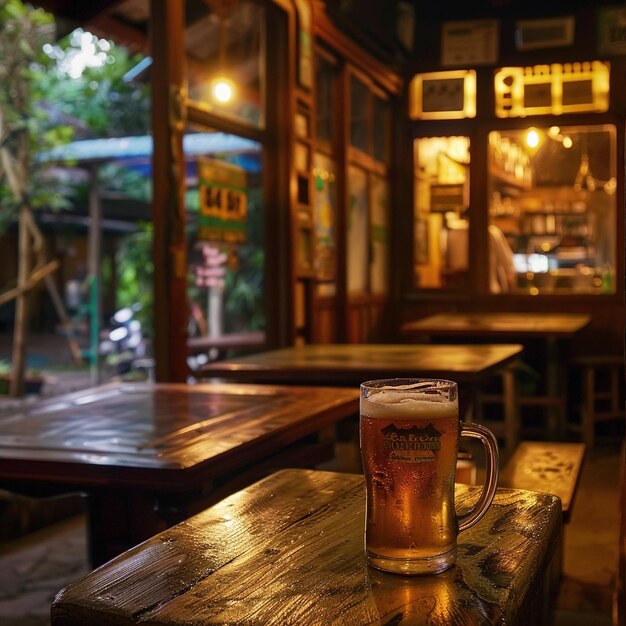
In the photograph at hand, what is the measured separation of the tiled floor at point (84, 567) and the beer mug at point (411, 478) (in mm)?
2178

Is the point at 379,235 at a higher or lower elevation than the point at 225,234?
higher

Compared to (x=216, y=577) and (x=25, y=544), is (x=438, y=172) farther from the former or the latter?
(x=216, y=577)

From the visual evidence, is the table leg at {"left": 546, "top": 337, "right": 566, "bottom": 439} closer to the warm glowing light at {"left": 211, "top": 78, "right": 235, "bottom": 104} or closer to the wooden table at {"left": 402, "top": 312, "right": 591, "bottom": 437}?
the wooden table at {"left": 402, "top": 312, "right": 591, "bottom": 437}

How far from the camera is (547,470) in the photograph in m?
3.17

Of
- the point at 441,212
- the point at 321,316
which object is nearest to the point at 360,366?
the point at 321,316

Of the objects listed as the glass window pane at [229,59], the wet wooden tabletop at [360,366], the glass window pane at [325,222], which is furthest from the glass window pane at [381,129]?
the wet wooden tabletop at [360,366]

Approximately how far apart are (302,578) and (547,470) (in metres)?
2.29

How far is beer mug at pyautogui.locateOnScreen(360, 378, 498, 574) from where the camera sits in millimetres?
1058

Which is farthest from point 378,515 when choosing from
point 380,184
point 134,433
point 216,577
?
point 380,184

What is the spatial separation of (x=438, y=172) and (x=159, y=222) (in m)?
4.61

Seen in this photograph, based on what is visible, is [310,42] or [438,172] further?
[438,172]

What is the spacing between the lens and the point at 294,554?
45.7 inches

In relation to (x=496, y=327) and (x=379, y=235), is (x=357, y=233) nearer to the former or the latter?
(x=379, y=235)

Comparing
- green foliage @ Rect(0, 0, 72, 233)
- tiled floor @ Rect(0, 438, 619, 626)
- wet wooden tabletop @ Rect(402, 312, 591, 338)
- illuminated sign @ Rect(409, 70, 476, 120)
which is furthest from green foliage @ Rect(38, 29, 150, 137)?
tiled floor @ Rect(0, 438, 619, 626)
